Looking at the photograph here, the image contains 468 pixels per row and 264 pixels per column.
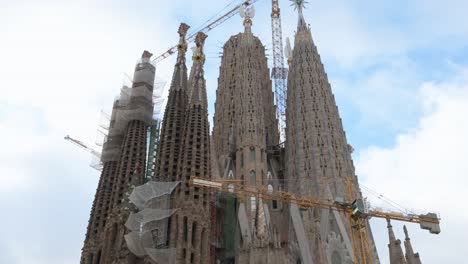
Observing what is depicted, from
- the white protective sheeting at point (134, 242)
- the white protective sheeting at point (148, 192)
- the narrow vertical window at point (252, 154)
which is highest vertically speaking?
the narrow vertical window at point (252, 154)

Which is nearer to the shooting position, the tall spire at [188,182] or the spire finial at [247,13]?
the tall spire at [188,182]

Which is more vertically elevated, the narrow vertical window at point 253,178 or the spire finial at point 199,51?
the spire finial at point 199,51

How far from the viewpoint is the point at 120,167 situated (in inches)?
1657

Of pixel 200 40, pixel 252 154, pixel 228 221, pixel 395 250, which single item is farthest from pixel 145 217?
pixel 200 40

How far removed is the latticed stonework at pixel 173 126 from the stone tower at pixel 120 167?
2.25 m

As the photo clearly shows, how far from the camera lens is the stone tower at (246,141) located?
33281 mm

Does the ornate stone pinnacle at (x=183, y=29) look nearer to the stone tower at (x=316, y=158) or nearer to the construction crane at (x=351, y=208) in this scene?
the stone tower at (x=316, y=158)

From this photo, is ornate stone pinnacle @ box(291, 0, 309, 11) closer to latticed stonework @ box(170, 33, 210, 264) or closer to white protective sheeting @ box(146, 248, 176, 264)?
latticed stonework @ box(170, 33, 210, 264)

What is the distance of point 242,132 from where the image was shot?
4259 cm

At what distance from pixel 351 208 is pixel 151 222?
1231cm

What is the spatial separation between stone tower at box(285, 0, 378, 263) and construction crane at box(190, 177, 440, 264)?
554 millimetres

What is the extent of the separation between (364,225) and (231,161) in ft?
38.6

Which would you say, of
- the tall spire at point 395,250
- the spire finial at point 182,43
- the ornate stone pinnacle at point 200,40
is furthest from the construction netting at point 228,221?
the ornate stone pinnacle at point 200,40

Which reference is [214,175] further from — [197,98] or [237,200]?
[197,98]
